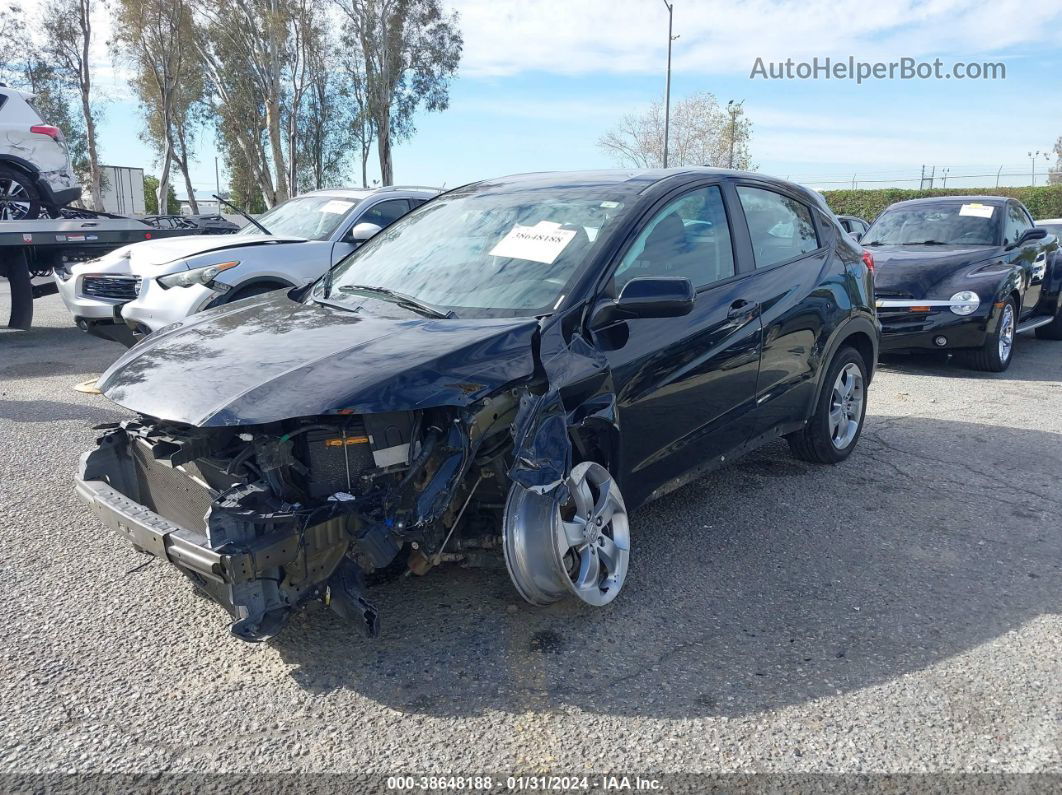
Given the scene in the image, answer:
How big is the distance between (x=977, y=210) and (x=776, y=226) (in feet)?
19.9

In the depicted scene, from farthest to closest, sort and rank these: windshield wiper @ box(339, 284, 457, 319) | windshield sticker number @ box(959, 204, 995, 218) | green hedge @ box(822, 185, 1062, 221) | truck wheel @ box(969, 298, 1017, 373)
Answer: green hedge @ box(822, 185, 1062, 221), windshield sticker number @ box(959, 204, 995, 218), truck wheel @ box(969, 298, 1017, 373), windshield wiper @ box(339, 284, 457, 319)

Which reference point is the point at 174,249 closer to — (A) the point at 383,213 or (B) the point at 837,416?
(A) the point at 383,213

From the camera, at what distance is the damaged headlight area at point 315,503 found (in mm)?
2584

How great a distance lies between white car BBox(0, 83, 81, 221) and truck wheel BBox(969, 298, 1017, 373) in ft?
35.5

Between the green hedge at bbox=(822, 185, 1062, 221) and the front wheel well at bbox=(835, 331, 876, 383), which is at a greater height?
the green hedge at bbox=(822, 185, 1062, 221)

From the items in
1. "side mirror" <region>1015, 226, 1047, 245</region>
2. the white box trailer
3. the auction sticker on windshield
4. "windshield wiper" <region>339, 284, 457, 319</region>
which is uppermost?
the white box trailer

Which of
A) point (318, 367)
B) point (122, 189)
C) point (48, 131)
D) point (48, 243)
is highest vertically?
point (122, 189)

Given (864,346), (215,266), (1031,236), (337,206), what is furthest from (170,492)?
(1031,236)

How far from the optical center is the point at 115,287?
297 inches

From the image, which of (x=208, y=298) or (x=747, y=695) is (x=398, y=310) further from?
(x=208, y=298)

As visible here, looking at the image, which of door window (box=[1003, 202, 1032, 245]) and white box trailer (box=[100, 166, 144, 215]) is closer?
door window (box=[1003, 202, 1032, 245])

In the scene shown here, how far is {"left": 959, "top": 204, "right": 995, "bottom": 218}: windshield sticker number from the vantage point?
362 inches

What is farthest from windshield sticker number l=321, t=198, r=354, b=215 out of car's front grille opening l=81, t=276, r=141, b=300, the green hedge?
the green hedge

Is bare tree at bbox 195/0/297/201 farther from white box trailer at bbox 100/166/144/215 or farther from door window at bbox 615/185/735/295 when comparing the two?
door window at bbox 615/185/735/295
